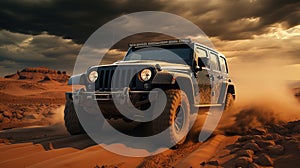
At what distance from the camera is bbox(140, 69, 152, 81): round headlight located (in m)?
4.66

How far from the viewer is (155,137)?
460 centimetres

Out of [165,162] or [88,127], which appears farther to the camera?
[88,127]

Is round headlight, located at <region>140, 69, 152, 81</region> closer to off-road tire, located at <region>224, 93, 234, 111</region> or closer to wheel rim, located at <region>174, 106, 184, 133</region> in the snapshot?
wheel rim, located at <region>174, 106, 184, 133</region>

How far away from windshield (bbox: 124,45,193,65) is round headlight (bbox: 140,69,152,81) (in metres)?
1.51

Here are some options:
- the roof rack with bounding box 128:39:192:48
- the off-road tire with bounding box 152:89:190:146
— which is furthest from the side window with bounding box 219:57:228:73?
the off-road tire with bounding box 152:89:190:146

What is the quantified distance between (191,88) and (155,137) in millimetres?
1367

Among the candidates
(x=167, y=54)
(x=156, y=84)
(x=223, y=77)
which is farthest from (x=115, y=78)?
(x=223, y=77)

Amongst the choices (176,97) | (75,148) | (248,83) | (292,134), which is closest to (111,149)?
(75,148)

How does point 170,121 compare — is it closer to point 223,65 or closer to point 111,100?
point 111,100

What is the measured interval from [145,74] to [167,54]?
1.75m

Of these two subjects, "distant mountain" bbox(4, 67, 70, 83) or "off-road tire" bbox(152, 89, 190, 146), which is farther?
"distant mountain" bbox(4, 67, 70, 83)

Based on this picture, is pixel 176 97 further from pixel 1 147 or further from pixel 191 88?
pixel 1 147

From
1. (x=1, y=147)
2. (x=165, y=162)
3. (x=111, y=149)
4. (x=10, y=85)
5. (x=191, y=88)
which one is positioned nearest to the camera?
(x=165, y=162)

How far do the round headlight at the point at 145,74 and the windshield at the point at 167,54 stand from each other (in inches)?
59.4
